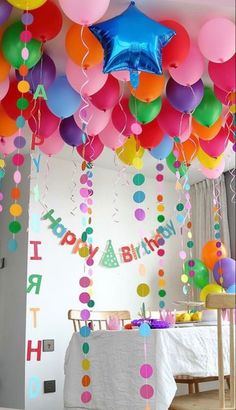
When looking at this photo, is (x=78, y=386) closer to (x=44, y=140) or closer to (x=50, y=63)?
(x=44, y=140)

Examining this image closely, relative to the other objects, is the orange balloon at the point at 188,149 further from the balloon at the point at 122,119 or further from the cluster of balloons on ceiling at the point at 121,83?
the balloon at the point at 122,119

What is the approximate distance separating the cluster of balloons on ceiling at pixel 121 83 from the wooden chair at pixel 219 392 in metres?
1.20

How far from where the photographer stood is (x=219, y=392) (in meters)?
1.56

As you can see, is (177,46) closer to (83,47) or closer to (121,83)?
(83,47)

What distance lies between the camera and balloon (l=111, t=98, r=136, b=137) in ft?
9.64

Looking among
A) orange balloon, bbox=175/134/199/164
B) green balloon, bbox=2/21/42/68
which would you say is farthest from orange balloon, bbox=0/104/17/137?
orange balloon, bbox=175/134/199/164

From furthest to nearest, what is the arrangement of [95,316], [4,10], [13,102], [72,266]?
[72,266]
[95,316]
[13,102]
[4,10]

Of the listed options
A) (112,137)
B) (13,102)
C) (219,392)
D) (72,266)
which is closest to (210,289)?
(72,266)

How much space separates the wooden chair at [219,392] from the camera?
151 cm

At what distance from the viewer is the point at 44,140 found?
3.06 m

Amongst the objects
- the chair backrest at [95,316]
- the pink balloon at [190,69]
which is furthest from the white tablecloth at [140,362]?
the pink balloon at [190,69]

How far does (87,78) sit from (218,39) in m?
0.65

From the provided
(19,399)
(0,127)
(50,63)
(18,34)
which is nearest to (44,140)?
(0,127)

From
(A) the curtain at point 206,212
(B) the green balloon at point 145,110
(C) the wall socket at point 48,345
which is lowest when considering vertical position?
(C) the wall socket at point 48,345
